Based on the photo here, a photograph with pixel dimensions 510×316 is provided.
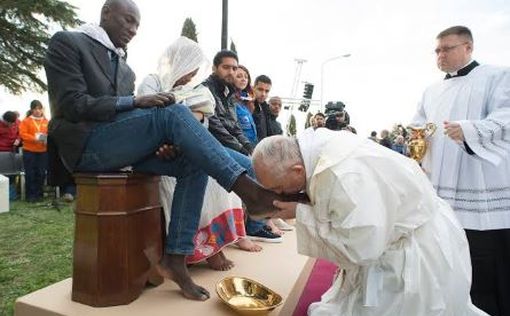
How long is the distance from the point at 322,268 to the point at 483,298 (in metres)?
1.25

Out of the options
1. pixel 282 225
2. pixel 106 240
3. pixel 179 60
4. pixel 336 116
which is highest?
pixel 179 60

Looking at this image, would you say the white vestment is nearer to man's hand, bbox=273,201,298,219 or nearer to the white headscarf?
man's hand, bbox=273,201,298,219

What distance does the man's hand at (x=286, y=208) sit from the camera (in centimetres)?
194

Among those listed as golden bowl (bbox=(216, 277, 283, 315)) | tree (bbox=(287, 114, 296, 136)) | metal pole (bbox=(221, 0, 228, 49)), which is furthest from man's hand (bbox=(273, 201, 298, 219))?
tree (bbox=(287, 114, 296, 136))

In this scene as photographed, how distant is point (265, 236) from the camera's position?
3.90m

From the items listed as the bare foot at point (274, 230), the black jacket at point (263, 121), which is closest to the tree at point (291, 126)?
the black jacket at point (263, 121)

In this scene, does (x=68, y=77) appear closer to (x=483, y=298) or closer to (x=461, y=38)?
(x=461, y=38)

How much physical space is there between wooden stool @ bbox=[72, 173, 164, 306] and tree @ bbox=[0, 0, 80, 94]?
11.7 m

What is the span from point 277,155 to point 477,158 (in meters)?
→ 2.05

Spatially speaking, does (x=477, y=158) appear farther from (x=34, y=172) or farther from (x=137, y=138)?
(x=34, y=172)

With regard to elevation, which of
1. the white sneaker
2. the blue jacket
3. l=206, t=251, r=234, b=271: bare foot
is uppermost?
the blue jacket

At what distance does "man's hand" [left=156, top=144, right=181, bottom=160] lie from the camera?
2.33 m

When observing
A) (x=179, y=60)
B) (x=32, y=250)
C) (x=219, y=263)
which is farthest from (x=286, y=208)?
(x=32, y=250)

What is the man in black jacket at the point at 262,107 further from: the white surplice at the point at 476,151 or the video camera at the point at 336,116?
the white surplice at the point at 476,151
